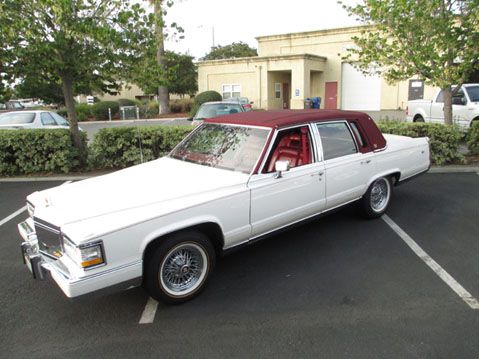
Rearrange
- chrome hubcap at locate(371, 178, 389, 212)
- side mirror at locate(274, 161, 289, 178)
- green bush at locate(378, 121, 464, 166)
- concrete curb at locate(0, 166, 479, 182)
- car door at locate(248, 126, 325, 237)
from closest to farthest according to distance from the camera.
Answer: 1. side mirror at locate(274, 161, 289, 178)
2. car door at locate(248, 126, 325, 237)
3. chrome hubcap at locate(371, 178, 389, 212)
4. concrete curb at locate(0, 166, 479, 182)
5. green bush at locate(378, 121, 464, 166)

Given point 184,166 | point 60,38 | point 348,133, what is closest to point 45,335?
point 184,166

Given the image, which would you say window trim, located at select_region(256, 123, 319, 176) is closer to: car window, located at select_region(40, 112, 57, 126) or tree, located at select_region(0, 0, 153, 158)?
tree, located at select_region(0, 0, 153, 158)

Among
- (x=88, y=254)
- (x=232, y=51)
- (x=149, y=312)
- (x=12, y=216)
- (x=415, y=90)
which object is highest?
(x=232, y=51)

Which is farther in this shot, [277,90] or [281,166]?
[277,90]

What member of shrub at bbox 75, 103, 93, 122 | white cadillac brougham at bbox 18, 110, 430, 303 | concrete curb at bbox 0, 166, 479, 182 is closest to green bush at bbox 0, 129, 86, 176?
concrete curb at bbox 0, 166, 479, 182

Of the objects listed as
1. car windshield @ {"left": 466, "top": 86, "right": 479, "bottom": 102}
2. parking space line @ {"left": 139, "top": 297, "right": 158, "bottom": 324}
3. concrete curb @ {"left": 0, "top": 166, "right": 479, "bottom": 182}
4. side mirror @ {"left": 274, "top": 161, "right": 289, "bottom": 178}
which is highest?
car windshield @ {"left": 466, "top": 86, "right": 479, "bottom": 102}

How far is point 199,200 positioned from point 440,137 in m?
7.13

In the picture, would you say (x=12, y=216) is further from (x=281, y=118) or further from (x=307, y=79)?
(x=307, y=79)

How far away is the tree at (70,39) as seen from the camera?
24.1ft

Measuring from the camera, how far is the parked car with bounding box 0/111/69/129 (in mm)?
13227

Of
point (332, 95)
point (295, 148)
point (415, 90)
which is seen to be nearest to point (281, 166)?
point (295, 148)

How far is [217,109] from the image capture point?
493 inches

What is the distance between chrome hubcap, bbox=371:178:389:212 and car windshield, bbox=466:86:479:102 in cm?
849

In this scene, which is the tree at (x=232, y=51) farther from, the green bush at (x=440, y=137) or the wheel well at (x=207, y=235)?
the wheel well at (x=207, y=235)
